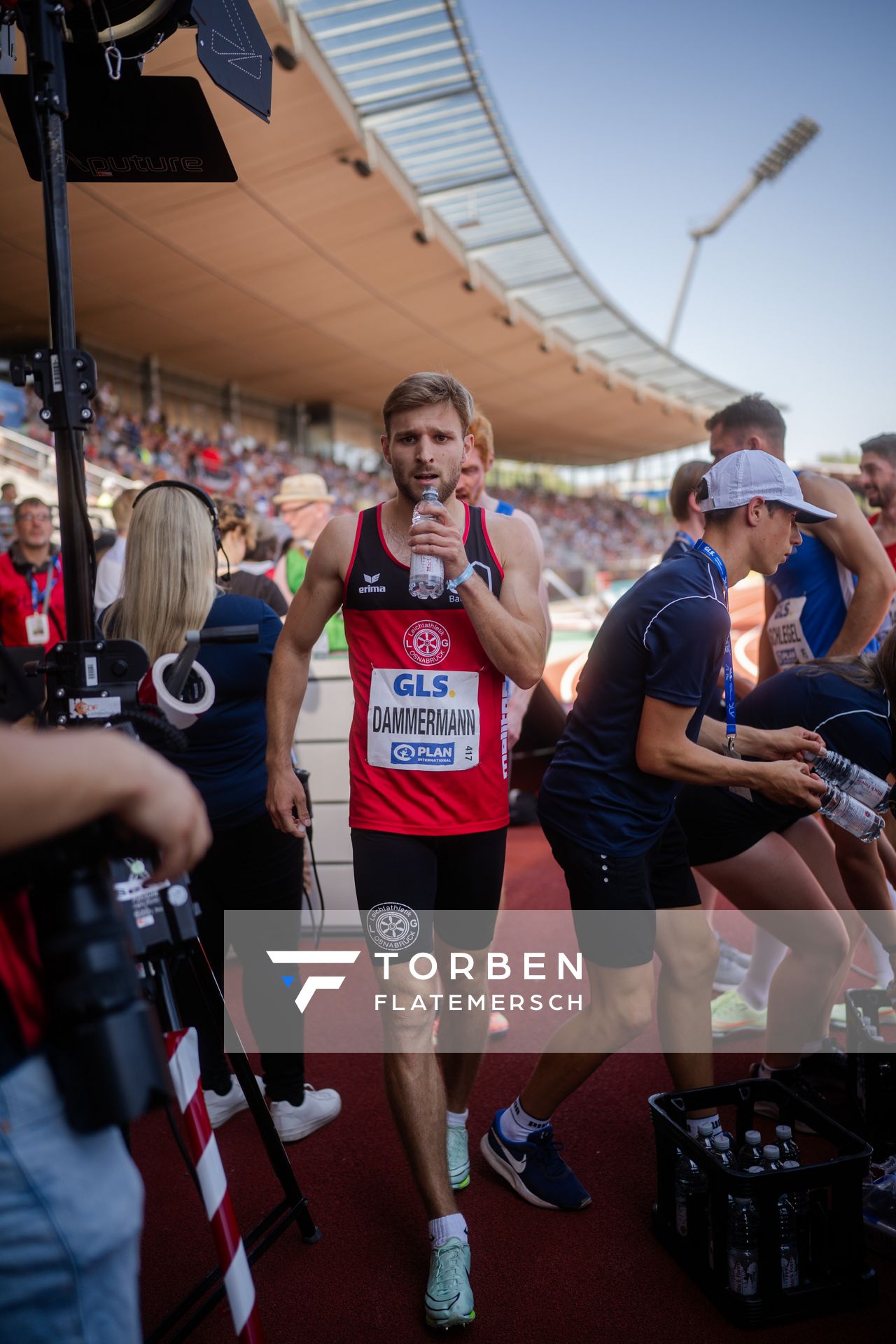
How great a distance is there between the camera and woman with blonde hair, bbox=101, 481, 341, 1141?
8.98 feet

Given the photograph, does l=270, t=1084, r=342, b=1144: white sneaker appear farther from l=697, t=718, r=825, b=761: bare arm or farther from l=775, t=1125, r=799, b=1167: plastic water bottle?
l=697, t=718, r=825, b=761: bare arm

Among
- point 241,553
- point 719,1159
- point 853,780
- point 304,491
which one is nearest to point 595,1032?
point 719,1159

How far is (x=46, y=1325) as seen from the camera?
1070 mm

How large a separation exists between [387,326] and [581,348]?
10.7 metres

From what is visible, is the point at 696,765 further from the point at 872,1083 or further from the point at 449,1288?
the point at 449,1288

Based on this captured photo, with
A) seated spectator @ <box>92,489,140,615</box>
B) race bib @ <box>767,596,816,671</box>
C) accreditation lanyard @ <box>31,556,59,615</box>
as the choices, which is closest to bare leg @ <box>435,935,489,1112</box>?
Result: race bib @ <box>767,596,816,671</box>

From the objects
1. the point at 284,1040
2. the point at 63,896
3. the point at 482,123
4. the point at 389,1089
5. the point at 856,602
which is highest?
the point at 482,123

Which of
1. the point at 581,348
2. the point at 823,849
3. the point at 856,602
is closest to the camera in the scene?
the point at 823,849

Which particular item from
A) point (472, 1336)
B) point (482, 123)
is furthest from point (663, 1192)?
point (482, 123)

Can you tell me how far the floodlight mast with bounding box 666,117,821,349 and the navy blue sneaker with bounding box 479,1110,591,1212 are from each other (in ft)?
176

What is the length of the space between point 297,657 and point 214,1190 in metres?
1.46

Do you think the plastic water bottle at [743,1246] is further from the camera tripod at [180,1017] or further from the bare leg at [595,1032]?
the camera tripod at [180,1017]

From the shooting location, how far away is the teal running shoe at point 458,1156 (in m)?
2.79

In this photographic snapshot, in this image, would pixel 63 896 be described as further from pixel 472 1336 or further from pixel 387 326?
pixel 387 326
